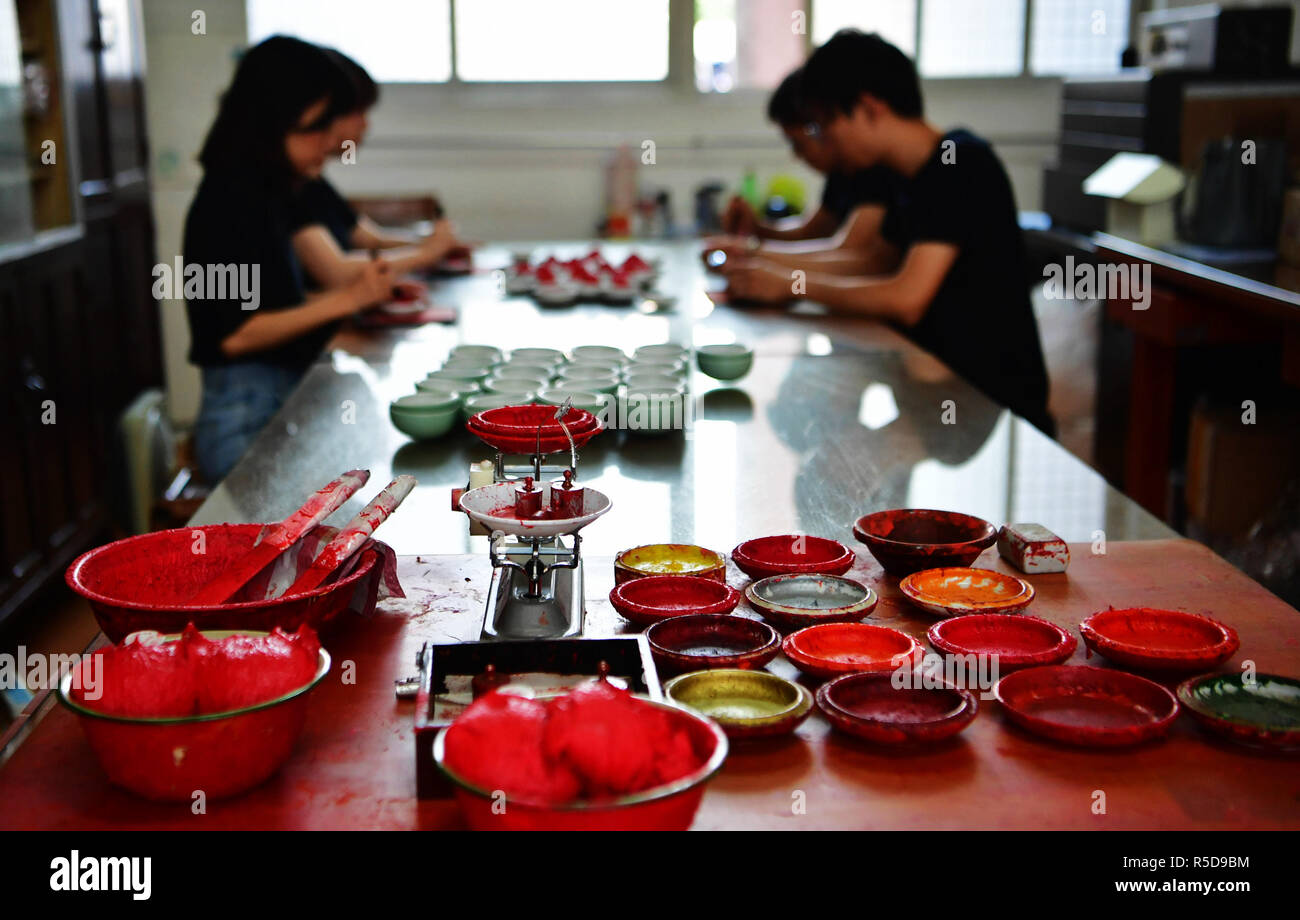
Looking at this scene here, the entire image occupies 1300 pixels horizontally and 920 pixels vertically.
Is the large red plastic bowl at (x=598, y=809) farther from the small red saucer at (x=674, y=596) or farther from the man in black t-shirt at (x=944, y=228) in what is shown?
the man in black t-shirt at (x=944, y=228)

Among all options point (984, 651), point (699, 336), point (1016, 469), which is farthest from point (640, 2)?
point (984, 651)

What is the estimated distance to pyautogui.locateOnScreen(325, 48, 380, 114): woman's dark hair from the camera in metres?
3.14

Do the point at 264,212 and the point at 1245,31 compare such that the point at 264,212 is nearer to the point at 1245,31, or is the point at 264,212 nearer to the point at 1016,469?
the point at 1016,469

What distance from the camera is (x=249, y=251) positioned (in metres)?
3.04

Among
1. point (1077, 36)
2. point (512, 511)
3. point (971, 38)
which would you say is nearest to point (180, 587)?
point (512, 511)

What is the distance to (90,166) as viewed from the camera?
14.4ft

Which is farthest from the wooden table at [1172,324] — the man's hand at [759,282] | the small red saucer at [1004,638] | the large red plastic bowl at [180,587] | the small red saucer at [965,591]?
the large red plastic bowl at [180,587]

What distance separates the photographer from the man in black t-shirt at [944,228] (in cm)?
308

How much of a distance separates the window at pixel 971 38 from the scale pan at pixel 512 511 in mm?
5531

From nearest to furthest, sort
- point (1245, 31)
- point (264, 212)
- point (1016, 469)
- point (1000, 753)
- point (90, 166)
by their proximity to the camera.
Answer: point (1000, 753) < point (1016, 469) < point (264, 212) < point (1245, 31) < point (90, 166)

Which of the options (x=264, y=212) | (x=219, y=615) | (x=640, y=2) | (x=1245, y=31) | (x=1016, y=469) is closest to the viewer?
(x=219, y=615)

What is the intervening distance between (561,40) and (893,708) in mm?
5581
